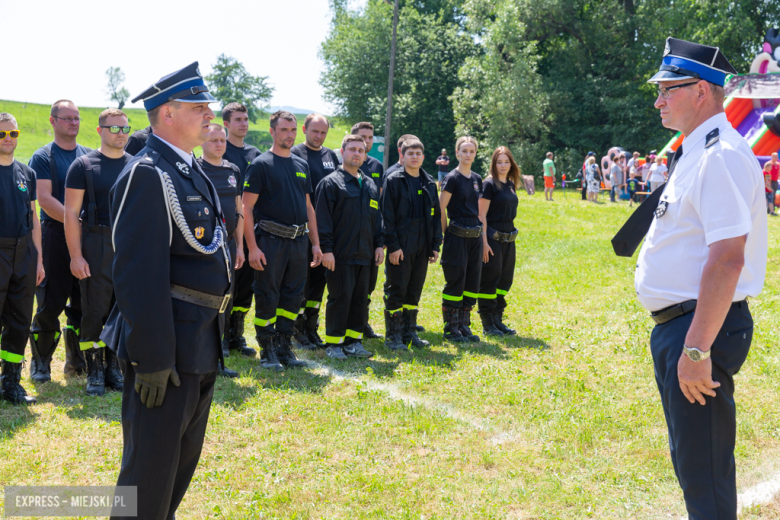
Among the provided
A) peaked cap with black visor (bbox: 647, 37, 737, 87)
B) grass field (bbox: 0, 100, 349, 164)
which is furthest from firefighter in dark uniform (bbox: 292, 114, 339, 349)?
grass field (bbox: 0, 100, 349, 164)

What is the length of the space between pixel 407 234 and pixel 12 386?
4169mm

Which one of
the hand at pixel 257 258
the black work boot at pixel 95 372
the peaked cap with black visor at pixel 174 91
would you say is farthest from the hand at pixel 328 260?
the peaked cap with black visor at pixel 174 91

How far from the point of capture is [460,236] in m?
7.73

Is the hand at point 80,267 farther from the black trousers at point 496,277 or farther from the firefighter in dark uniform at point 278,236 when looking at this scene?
the black trousers at point 496,277

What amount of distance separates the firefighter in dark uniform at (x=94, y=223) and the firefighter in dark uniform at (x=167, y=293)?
9.00 feet

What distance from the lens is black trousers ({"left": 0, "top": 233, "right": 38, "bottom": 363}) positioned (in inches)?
206

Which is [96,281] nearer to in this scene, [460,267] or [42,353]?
[42,353]

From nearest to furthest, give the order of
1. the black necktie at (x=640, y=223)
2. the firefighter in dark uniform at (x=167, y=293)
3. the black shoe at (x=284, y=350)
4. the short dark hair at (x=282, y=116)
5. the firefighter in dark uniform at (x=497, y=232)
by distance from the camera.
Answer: the firefighter in dark uniform at (x=167, y=293), the black necktie at (x=640, y=223), the short dark hair at (x=282, y=116), the black shoe at (x=284, y=350), the firefighter in dark uniform at (x=497, y=232)

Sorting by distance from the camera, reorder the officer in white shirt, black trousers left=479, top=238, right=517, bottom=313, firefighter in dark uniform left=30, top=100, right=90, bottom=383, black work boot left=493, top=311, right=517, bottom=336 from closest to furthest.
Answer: the officer in white shirt < firefighter in dark uniform left=30, top=100, right=90, bottom=383 < black trousers left=479, top=238, right=517, bottom=313 < black work boot left=493, top=311, right=517, bottom=336

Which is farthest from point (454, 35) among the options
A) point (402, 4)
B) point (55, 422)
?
point (55, 422)

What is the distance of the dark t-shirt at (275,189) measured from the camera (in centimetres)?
641

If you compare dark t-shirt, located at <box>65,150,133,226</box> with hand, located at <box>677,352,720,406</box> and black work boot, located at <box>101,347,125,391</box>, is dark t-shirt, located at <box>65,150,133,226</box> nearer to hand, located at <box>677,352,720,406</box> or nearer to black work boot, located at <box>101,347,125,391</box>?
black work boot, located at <box>101,347,125,391</box>

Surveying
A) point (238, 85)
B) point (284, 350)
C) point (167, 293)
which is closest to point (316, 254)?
point (284, 350)

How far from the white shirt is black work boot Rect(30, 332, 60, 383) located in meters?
5.44
